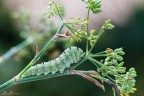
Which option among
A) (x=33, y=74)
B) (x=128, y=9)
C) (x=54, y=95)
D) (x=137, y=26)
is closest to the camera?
(x=33, y=74)

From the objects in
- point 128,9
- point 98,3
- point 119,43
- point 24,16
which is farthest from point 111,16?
point 98,3

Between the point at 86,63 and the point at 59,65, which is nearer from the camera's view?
the point at 59,65

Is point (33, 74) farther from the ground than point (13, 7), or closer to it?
closer to it

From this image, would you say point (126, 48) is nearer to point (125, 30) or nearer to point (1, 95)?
point (125, 30)

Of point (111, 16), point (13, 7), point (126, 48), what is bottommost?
point (126, 48)

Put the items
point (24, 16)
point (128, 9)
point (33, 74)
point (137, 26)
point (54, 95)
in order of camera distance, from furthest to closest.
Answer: point (128, 9)
point (137, 26)
point (54, 95)
point (24, 16)
point (33, 74)

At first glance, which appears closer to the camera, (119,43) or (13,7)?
(119,43)

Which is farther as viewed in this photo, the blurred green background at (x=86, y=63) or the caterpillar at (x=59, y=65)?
the blurred green background at (x=86, y=63)

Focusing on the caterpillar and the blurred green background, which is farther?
the blurred green background
